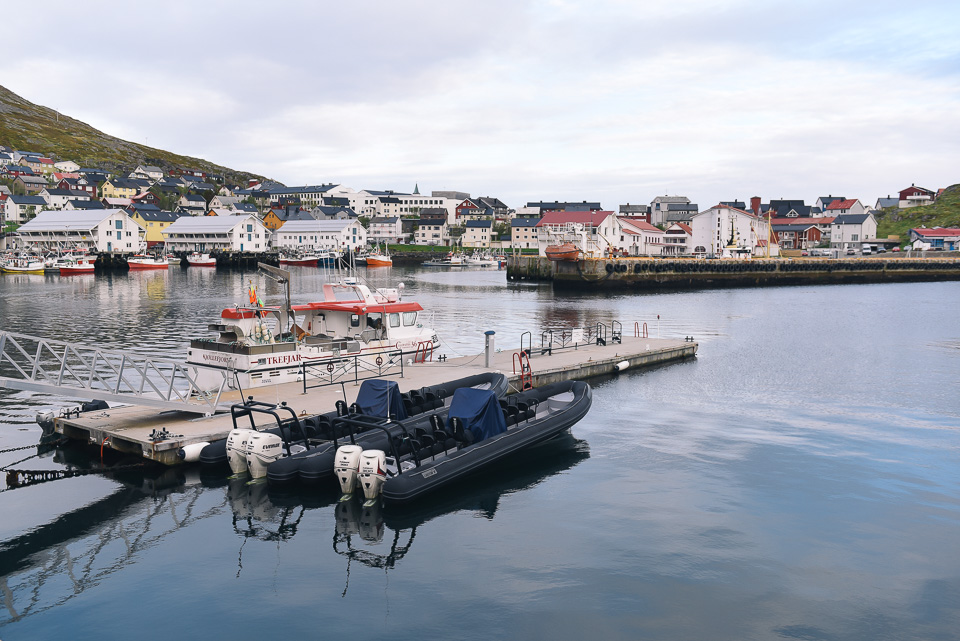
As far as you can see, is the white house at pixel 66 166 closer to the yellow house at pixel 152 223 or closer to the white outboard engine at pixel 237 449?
the yellow house at pixel 152 223

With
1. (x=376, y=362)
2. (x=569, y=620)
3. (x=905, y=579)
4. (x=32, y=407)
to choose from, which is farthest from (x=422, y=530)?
(x=32, y=407)

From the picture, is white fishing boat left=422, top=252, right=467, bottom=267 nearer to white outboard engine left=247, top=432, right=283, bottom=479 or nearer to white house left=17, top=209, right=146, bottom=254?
white house left=17, top=209, right=146, bottom=254

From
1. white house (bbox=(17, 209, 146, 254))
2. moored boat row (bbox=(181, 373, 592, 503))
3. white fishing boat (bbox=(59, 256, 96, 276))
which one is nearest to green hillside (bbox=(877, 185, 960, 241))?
white house (bbox=(17, 209, 146, 254))

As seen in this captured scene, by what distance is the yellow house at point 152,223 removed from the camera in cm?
13400

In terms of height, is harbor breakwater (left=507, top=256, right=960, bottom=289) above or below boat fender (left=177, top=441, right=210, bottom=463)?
above

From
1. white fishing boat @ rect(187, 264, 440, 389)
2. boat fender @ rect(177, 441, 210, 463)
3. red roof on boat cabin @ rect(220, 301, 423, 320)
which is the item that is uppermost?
red roof on boat cabin @ rect(220, 301, 423, 320)

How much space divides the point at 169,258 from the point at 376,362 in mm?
106101

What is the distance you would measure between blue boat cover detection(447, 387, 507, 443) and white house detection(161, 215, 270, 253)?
4566 inches

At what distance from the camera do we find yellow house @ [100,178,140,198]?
545 feet

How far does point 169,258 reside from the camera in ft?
382

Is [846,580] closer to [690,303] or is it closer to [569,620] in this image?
[569,620]

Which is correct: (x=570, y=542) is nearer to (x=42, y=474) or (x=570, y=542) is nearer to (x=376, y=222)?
(x=42, y=474)

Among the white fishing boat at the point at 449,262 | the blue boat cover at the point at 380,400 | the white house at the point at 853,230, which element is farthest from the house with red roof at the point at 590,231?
the blue boat cover at the point at 380,400

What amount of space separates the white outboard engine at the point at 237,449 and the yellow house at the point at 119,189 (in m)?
173
